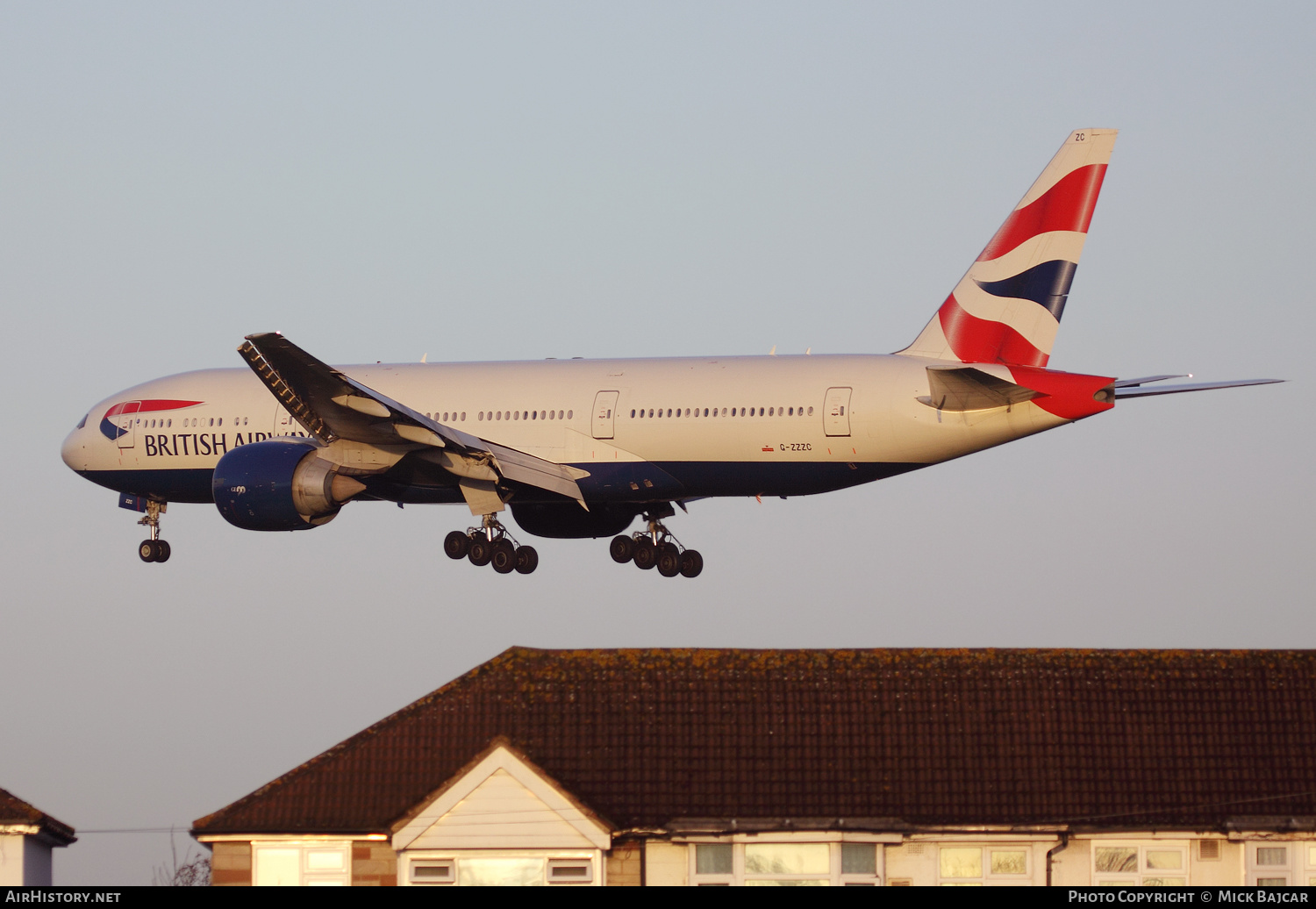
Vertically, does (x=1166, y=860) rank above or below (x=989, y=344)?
below

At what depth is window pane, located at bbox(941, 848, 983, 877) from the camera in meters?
32.3

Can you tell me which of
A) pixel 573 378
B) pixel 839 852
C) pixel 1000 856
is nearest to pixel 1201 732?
pixel 1000 856

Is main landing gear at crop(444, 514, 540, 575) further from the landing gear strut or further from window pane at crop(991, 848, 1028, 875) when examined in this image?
window pane at crop(991, 848, 1028, 875)

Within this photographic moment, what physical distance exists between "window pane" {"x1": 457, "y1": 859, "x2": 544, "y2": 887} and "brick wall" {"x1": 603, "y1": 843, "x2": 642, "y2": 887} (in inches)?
41.4

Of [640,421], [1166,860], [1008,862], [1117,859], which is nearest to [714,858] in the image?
[1008,862]

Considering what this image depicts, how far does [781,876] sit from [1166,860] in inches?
233

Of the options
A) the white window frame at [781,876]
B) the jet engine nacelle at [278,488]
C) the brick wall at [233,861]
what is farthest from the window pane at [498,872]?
the jet engine nacelle at [278,488]

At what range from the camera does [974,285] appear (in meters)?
43.4

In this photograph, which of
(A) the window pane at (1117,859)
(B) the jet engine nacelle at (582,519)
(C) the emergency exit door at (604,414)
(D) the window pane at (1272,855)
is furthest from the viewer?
(B) the jet engine nacelle at (582,519)

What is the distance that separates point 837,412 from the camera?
41344 mm

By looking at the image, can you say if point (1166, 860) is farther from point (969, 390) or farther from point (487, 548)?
point (487, 548)

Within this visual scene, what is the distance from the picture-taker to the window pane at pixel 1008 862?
106 feet

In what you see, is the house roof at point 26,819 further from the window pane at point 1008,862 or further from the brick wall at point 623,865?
the window pane at point 1008,862

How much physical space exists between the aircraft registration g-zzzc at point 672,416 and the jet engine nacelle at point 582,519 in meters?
1.39
